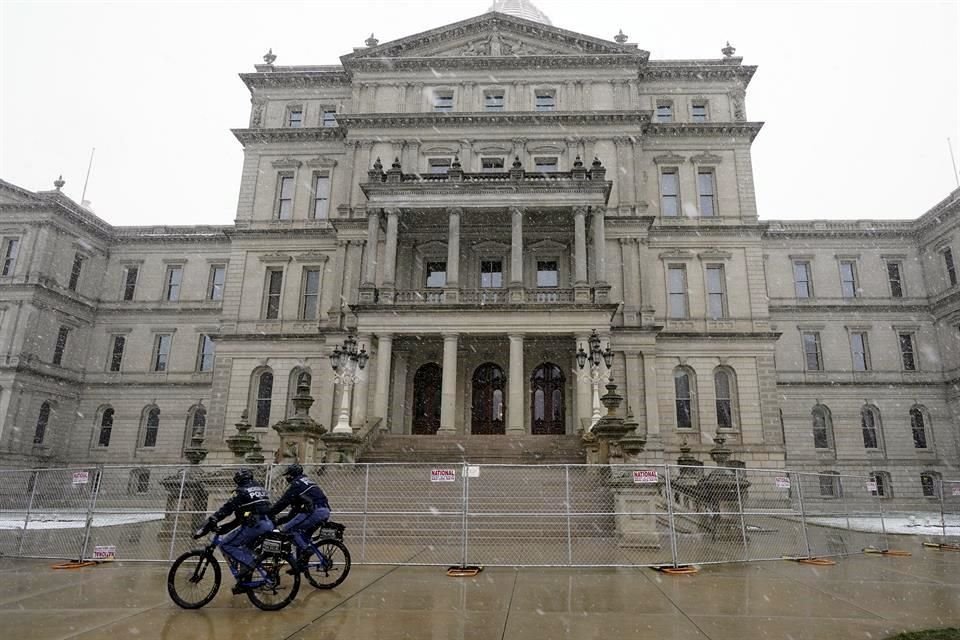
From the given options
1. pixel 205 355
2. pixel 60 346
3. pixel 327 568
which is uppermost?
pixel 60 346

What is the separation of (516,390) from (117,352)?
111 ft

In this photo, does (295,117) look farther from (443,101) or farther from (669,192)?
(669,192)

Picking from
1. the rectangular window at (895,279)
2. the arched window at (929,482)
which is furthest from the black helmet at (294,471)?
the rectangular window at (895,279)

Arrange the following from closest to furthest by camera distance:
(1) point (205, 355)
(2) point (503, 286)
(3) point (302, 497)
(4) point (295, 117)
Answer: (3) point (302, 497) → (2) point (503, 286) → (4) point (295, 117) → (1) point (205, 355)

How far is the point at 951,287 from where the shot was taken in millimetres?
38594

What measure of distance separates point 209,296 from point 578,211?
29.8 m

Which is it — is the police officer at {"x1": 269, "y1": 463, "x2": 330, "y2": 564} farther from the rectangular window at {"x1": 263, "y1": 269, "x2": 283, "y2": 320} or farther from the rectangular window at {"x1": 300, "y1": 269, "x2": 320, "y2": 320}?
the rectangular window at {"x1": 263, "y1": 269, "x2": 283, "y2": 320}

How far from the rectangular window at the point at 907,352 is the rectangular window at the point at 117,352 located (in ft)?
175

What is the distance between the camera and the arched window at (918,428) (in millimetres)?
38125

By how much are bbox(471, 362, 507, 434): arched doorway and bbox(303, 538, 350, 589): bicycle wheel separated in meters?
19.6

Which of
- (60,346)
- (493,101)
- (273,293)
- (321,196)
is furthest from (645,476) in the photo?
(60,346)

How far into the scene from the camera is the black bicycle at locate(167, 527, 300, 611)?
749cm

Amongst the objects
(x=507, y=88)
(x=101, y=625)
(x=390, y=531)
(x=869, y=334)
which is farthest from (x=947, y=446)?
(x=101, y=625)

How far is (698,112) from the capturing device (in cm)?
3447
